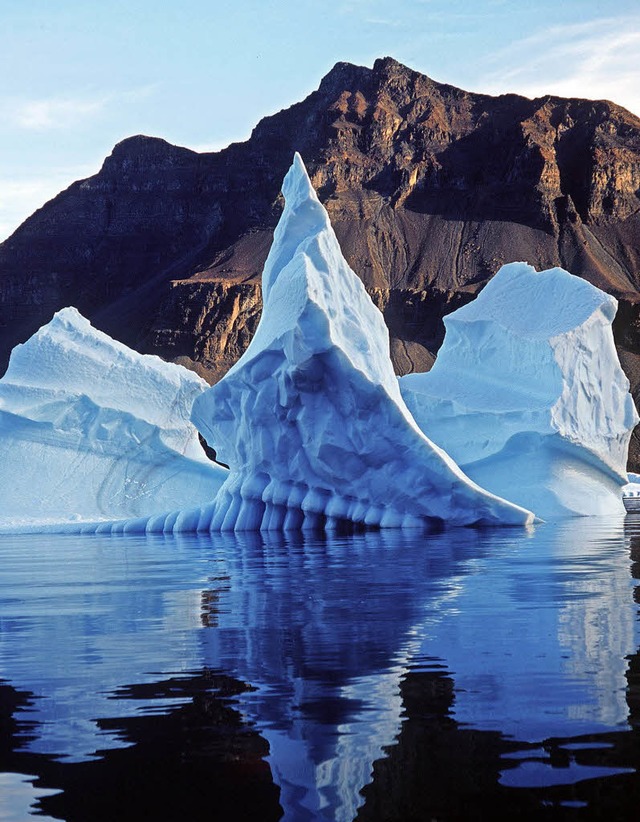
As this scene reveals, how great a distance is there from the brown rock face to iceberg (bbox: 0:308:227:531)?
8604cm

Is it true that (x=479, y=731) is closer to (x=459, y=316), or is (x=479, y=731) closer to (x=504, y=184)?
(x=459, y=316)

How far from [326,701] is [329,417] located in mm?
15717

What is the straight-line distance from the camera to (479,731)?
15.0ft

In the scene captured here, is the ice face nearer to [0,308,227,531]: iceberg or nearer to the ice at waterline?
the ice at waterline

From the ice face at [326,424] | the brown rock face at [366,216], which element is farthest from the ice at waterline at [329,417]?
the brown rock face at [366,216]

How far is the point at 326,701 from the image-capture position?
17.3ft

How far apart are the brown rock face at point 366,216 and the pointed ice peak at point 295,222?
92862 mm

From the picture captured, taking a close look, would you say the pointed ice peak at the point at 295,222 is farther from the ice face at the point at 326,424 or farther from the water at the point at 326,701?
the water at the point at 326,701

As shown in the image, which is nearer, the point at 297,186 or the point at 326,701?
the point at 326,701

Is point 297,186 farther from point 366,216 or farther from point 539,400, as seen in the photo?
point 366,216

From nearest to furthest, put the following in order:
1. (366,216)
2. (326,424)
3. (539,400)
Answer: (326,424) → (539,400) → (366,216)

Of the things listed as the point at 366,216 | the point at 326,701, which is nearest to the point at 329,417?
the point at 326,701

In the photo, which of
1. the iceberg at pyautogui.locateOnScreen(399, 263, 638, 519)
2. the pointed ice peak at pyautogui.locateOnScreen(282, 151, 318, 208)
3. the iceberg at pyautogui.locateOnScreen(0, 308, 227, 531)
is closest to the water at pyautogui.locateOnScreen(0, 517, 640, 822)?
the pointed ice peak at pyautogui.locateOnScreen(282, 151, 318, 208)

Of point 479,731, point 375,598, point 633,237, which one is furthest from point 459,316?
point 633,237
